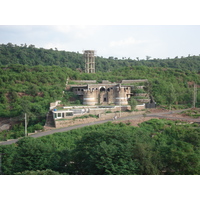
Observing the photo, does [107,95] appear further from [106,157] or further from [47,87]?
[106,157]

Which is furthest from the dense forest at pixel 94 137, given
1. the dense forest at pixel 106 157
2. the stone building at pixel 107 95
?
the stone building at pixel 107 95

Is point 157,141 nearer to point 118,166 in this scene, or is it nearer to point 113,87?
point 118,166

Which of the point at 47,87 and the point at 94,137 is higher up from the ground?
the point at 47,87

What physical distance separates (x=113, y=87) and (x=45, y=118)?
1047cm

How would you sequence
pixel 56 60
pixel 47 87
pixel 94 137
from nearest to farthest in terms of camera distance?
pixel 94 137 → pixel 47 87 → pixel 56 60

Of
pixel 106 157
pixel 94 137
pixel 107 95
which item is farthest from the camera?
pixel 107 95

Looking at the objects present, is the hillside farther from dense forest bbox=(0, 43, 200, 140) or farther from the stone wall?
the stone wall

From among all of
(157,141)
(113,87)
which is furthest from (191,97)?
(157,141)

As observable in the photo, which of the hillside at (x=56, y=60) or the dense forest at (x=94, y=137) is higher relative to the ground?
the hillside at (x=56, y=60)

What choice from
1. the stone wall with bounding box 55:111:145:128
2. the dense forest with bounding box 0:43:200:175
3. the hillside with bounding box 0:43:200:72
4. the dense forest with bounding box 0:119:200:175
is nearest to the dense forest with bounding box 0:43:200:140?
the dense forest with bounding box 0:43:200:175

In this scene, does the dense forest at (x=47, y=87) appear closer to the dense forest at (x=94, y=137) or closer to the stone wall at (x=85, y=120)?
the dense forest at (x=94, y=137)

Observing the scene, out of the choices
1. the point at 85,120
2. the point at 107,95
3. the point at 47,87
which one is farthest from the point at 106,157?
the point at 47,87

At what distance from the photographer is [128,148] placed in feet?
54.4

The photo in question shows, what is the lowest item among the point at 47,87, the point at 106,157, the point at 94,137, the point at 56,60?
the point at 106,157
